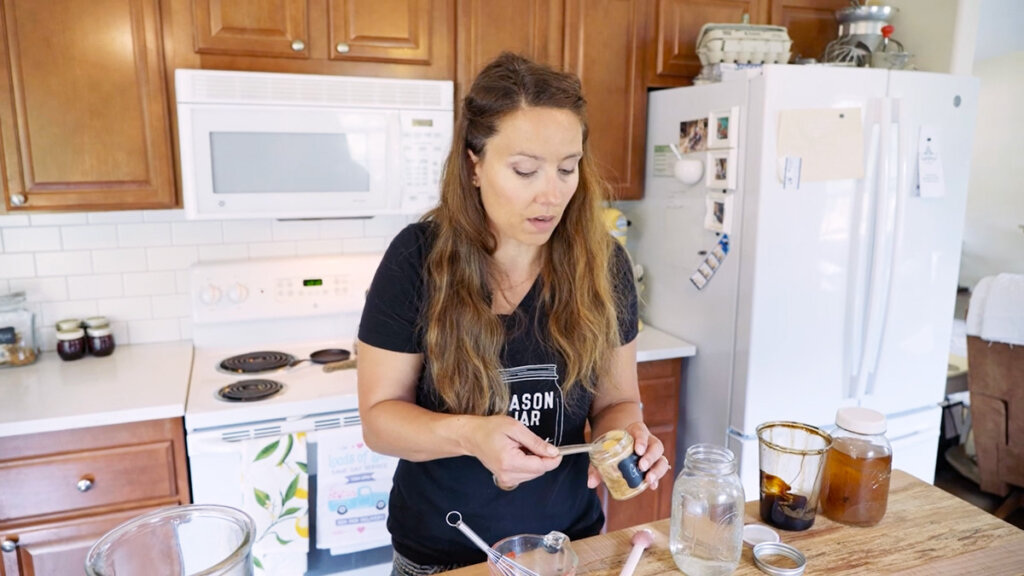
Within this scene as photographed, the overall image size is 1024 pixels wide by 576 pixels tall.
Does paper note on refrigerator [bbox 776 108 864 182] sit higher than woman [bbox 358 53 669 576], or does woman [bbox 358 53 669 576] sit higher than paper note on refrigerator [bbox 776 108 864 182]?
paper note on refrigerator [bbox 776 108 864 182]

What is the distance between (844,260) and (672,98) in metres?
0.74

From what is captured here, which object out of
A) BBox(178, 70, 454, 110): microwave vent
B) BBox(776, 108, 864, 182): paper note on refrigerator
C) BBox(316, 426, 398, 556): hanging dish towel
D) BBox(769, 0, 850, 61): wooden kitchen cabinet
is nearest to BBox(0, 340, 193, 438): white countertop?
BBox(316, 426, 398, 556): hanging dish towel

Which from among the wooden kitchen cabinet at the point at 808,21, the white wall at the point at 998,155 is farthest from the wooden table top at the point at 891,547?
the white wall at the point at 998,155

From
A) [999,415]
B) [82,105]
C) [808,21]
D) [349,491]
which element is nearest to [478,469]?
[349,491]

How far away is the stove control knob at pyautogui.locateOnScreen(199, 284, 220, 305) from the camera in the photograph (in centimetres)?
213

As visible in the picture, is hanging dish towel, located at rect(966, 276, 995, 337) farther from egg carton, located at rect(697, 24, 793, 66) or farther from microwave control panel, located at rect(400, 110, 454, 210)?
microwave control panel, located at rect(400, 110, 454, 210)

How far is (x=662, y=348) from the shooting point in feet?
7.19

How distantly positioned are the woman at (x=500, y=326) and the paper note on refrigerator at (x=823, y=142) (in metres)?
0.90

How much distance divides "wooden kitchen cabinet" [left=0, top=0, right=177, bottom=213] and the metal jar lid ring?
1736mm

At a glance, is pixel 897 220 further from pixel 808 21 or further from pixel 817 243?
pixel 808 21

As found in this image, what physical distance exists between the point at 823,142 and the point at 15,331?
2.35 m

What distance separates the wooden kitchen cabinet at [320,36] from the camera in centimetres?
183

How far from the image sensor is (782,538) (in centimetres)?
99

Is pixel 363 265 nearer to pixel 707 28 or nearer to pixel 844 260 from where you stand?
pixel 707 28
